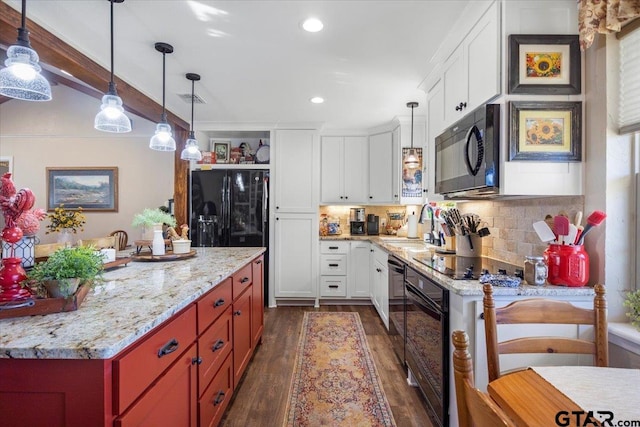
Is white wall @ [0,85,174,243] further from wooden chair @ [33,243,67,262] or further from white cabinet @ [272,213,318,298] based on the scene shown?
wooden chair @ [33,243,67,262]

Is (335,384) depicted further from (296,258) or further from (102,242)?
(296,258)

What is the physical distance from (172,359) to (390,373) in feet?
5.88

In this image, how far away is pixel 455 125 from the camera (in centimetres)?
206

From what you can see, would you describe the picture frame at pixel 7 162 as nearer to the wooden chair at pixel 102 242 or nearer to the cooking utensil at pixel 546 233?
the wooden chair at pixel 102 242

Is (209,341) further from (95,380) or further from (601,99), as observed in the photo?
(601,99)

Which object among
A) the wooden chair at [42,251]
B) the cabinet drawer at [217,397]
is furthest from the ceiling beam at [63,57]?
the cabinet drawer at [217,397]

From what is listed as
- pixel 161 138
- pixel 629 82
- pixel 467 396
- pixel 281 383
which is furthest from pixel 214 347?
pixel 629 82

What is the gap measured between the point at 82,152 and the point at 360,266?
460 cm

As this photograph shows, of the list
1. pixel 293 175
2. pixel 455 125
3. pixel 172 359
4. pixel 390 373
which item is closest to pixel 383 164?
pixel 293 175

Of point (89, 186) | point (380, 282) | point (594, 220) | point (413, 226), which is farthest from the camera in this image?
point (89, 186)

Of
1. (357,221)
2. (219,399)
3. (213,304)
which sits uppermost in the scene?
(357,221)

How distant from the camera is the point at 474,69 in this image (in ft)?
6.11

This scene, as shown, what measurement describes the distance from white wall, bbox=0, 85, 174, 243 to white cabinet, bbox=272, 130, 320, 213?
1889mm

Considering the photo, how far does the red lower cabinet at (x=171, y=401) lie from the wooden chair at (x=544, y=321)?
1161mm
